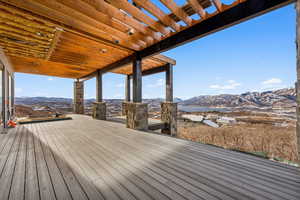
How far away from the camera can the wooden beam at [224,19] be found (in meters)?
2.02

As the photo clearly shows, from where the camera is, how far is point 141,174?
5.33 feet

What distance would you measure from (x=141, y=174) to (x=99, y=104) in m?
5.75

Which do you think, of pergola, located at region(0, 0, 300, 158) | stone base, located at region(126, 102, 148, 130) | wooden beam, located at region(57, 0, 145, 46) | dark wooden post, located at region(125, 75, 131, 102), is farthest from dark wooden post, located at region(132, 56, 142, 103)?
dark wooden post, located at region(125, 75, 131, 102)

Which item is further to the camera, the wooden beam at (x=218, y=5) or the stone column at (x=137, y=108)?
the stone column at (x=137, y=108)

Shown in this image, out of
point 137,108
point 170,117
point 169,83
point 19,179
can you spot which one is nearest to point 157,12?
point 137,108

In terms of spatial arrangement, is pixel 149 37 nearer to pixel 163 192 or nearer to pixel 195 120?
pixel 163 192

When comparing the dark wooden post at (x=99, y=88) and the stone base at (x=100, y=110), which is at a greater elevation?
the dark wooden post at (x=99, y=88)

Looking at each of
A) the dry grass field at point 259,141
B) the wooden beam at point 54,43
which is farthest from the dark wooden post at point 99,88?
the dry grass field at point 259,141

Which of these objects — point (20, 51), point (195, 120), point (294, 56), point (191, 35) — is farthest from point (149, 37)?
point (195, 120)

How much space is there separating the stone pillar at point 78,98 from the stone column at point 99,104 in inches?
124

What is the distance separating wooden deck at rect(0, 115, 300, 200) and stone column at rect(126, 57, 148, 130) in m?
1.86

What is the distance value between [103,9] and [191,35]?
203cm

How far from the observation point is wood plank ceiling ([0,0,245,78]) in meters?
2.28

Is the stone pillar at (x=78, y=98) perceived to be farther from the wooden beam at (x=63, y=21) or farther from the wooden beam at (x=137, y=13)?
the wooden beam at (x=137, y=13)
